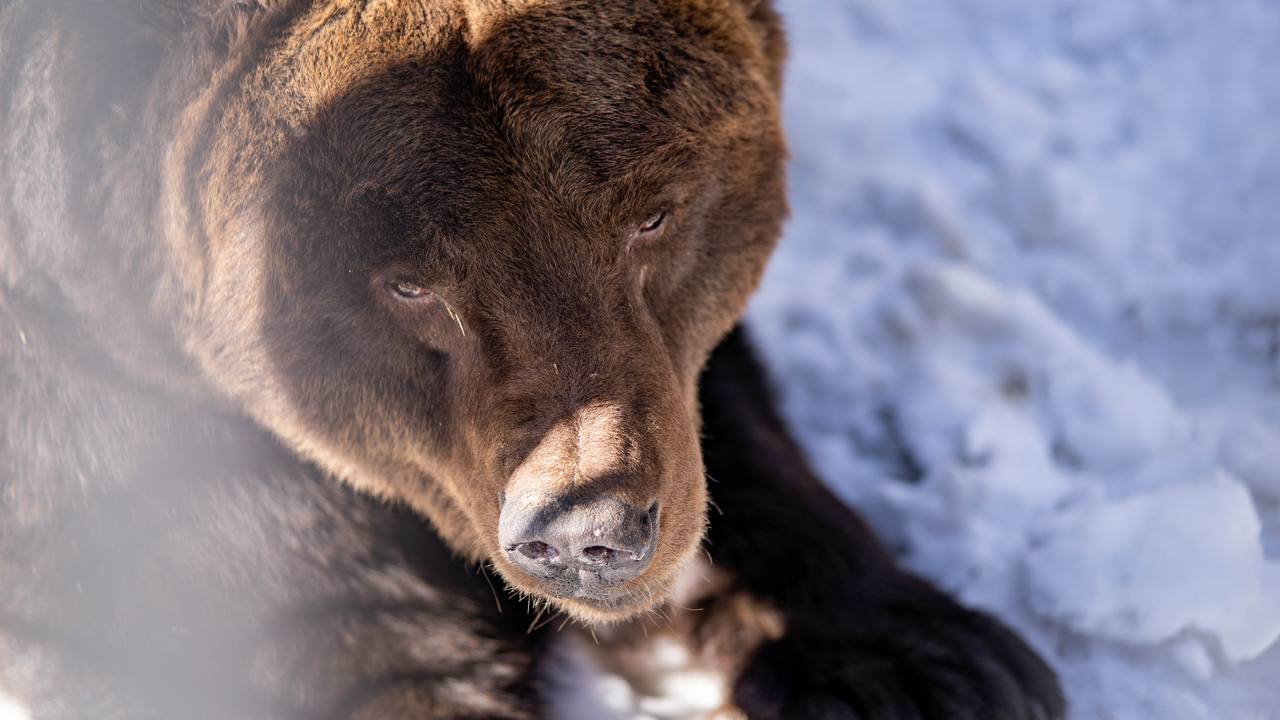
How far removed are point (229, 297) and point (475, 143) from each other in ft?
1.71

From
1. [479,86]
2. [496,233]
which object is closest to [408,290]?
[496,233]

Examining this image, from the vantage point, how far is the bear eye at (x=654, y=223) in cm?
187

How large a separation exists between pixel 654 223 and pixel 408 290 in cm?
42

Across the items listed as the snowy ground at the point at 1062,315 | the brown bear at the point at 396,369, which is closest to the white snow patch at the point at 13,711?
the brown bear at the point at 396,369

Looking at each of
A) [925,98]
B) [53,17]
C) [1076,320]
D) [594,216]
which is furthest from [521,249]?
[925,98]

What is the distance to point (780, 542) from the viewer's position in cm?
262

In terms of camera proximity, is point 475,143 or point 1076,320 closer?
point 475,143

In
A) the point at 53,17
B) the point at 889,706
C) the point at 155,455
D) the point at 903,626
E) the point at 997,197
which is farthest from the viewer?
the point at 997,197

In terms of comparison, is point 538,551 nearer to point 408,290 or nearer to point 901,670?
point 408,290

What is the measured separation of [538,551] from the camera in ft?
5.68

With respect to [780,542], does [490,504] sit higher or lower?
higher

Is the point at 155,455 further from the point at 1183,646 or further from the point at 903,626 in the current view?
the point at 1183,646

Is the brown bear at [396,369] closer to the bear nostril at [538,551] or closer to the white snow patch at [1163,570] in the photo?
the bear nostril at [538,551]

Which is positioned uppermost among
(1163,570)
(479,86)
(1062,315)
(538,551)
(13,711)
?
(479,86)
